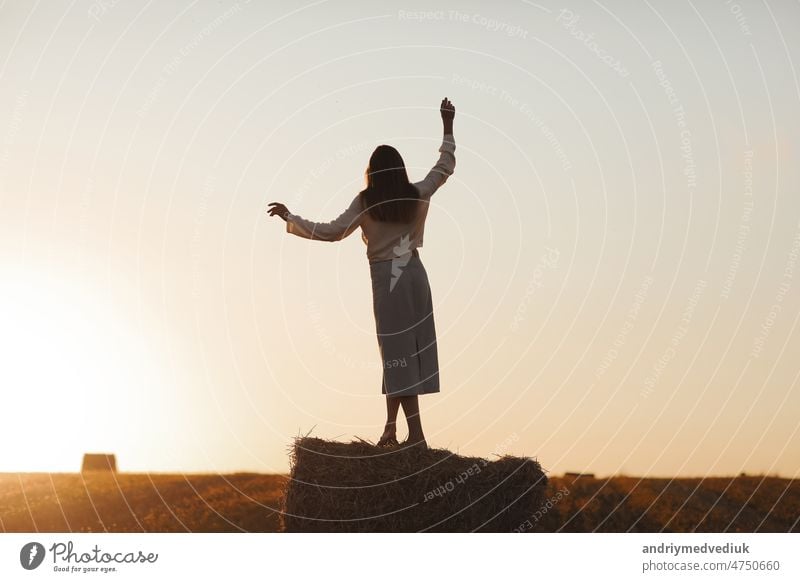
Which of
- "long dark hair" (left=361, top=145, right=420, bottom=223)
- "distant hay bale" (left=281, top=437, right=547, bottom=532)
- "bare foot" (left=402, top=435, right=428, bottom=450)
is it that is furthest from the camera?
"long dark hair" (left=361, top=145, right=420, bottom=223)

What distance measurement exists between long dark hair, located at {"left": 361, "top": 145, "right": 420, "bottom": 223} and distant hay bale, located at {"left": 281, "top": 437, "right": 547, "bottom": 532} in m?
1.57

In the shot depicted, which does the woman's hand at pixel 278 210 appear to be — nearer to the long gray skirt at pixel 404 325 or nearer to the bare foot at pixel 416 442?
the long gray skirt at pixel 404 325

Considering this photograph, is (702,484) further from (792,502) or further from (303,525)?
(303,525)

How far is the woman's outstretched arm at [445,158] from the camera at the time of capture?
8.41 m

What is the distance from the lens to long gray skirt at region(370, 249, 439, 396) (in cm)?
830

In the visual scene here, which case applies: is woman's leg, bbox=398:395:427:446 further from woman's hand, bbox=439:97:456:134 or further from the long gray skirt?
woman's hand, bbox=439:97:456:134

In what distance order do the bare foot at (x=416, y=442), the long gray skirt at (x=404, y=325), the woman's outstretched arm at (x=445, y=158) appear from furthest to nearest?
1. the woman's outstretched arm at (x=445, y=158)
2. the long gray skirt at (x=404, y=325)
3. the bare foot at (x=416, y=442)

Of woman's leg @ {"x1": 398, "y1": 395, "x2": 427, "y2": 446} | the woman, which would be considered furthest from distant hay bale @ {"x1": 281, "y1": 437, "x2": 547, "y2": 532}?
the woman

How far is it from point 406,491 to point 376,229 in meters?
1.89

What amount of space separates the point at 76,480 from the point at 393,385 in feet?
9.06

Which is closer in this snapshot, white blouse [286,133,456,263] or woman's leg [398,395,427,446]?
woman's leg [398,395,427,446]

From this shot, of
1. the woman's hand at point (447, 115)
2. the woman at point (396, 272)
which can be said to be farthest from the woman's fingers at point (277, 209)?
the woman's hand at point (447, 115)
